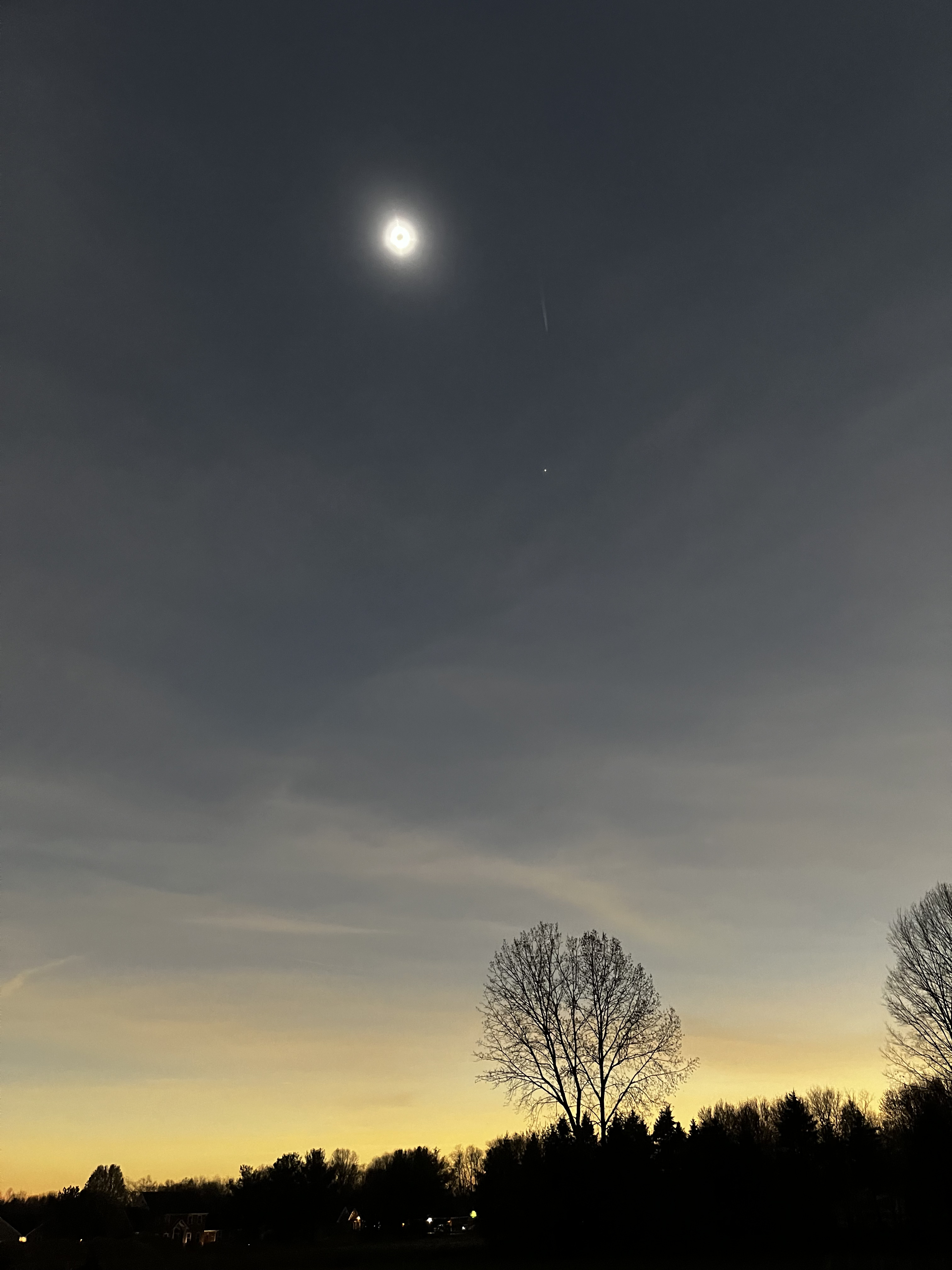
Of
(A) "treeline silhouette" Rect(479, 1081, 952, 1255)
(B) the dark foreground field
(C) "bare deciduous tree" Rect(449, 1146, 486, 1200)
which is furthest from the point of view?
(C) "bare deciduous tree" Rect(449, 1146, 486, 1200)

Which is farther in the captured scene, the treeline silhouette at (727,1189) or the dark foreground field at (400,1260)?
the treeline silhouette at (727,1189)

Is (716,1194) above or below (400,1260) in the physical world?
above

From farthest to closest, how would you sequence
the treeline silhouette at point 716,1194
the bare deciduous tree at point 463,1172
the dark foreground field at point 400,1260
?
the bare deciduous tree at point 463,1172 < the treeline silhouette at point 716,1194 < the dark foreground field at point 400,1260

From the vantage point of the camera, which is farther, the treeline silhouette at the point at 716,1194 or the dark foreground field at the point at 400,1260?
the treeline silhouette at the point at 716,1194

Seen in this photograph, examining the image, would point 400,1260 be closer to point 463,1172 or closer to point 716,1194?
point 716,1194

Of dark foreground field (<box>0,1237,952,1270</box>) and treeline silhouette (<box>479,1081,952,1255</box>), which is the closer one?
dark foreground field (<box>0,1237,952,1270</box>)

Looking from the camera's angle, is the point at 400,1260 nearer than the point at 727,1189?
No

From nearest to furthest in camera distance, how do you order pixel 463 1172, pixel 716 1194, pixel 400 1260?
pixel 716 1194 < pixel 400 1260 < pixel 463 1172

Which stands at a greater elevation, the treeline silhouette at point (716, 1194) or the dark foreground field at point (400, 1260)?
the treeline silhouette at point (716, 1194)

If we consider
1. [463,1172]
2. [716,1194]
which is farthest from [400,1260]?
[463,1172]

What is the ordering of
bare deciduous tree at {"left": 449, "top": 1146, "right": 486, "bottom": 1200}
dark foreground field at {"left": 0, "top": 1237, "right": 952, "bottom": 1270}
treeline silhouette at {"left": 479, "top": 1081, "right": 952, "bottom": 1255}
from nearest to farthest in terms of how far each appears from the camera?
dark foreground field at {"left": 0, "top": 1237, "right": 952, "bottom": 1270} → treeline silhouette at {"left": 479, "top": 1081, "right": 952, "bottom": 1255} → bare deciduous tree at {"left": 449, "top": 1146, "right": 486, "bottom": 1200}

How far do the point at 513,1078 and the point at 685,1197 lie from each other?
1049 cm

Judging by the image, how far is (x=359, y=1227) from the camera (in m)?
90.4

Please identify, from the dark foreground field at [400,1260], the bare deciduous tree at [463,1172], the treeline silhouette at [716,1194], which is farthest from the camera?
the bare deciduous tree at [463,1172]
